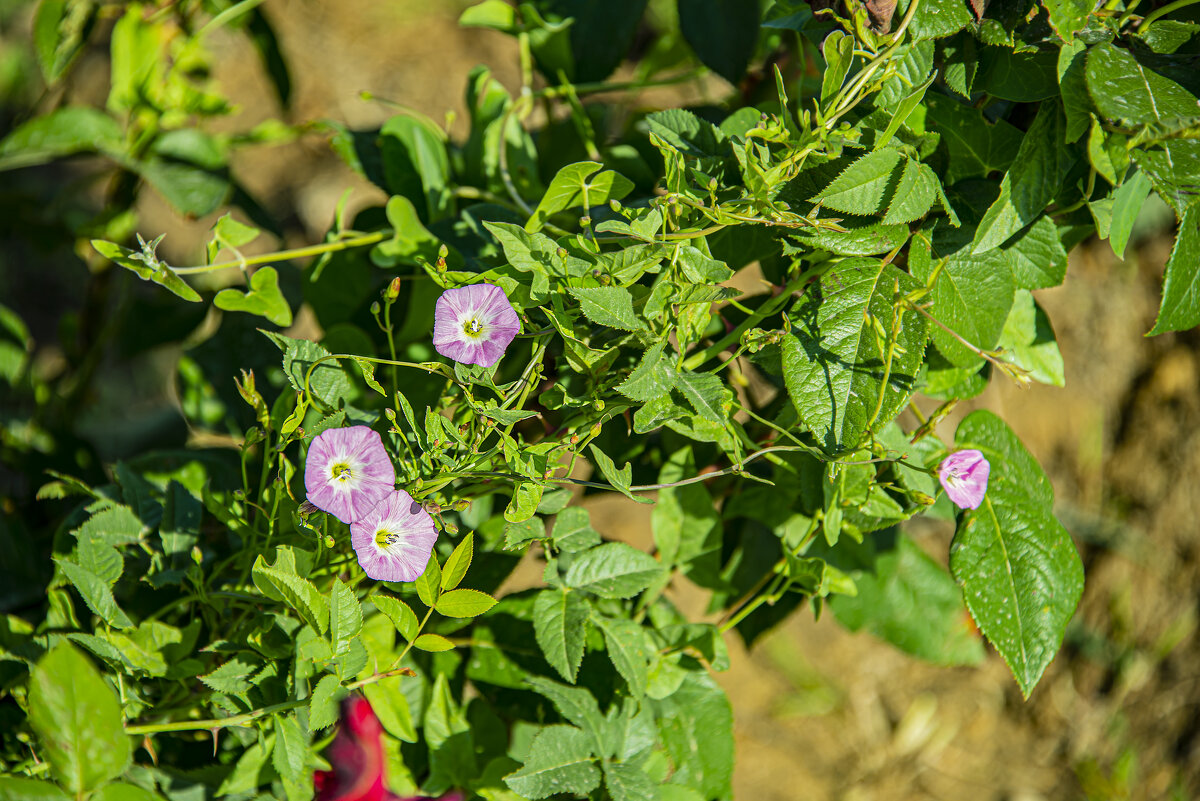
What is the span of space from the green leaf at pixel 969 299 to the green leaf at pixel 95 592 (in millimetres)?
637

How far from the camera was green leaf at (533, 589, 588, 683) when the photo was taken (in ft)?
2.09

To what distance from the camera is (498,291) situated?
1.80ft

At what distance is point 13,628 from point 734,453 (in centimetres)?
60

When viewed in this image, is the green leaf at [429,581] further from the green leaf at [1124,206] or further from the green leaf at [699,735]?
the green leaf at [1124,206]

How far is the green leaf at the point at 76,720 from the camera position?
0.48m

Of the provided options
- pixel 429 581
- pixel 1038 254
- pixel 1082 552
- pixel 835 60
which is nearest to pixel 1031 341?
pixel 1038 254

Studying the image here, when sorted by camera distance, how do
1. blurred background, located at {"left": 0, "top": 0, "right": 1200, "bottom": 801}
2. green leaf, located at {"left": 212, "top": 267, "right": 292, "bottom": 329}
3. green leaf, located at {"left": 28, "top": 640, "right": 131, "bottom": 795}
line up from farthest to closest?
blurred background, located at {"left": 0, "top": 0, "right": 1200, "bottom": 801}, green leaf, located at {"left": 212, "top": 267, "right": 292, "bottom": 329}, green leaf, located at {"left": 28, "top": 640, "right": 131, "bottom": 795}

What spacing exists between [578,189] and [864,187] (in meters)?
0.21

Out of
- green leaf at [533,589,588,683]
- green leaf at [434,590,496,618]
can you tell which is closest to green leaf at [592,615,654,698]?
green leaf at [533,589,588,683]

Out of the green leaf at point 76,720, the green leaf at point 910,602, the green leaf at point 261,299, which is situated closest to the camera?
the green leaf at point 76,720

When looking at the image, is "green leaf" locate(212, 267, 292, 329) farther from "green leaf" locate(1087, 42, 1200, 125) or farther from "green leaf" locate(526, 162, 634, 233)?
"green leaf" locate(1087, 42, 1200, 125)

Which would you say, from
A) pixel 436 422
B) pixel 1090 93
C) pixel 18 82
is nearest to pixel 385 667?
pixel 436 422

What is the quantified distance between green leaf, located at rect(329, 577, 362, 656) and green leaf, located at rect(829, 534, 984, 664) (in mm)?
591

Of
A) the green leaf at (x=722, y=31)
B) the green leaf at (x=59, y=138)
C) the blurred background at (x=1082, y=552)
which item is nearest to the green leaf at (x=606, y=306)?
the green leaf at (x=722, y=31)
